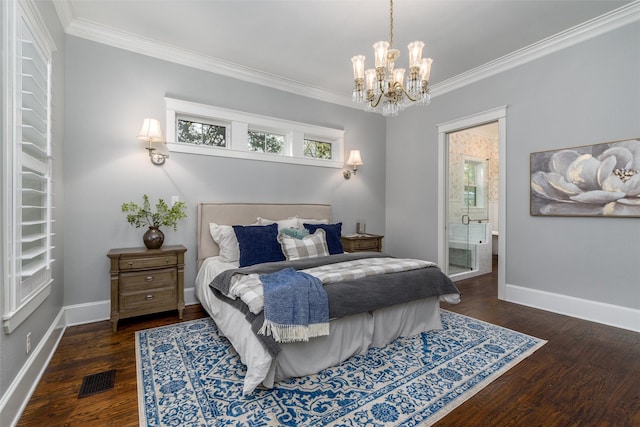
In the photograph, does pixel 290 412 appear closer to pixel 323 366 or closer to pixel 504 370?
pixel 323 366

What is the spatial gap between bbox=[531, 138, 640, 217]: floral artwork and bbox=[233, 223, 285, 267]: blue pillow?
308cm

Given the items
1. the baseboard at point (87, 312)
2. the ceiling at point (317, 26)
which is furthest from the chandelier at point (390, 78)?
the baseboard at point (87, 312)

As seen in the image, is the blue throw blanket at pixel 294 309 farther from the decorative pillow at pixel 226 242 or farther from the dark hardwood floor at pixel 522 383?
the decorative pillow at pixel 226 242

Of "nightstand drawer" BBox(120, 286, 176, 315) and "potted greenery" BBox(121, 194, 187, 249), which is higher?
"potted greenery" BBox(121, 194, 187, 249)

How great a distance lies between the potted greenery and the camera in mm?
3062

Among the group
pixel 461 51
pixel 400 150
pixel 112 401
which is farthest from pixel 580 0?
pixel 112 401

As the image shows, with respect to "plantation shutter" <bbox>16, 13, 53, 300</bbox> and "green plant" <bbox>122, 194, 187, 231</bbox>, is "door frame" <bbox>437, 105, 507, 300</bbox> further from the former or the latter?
"plantation shutter" <bbox>16, 13, 53, 300</bbox>

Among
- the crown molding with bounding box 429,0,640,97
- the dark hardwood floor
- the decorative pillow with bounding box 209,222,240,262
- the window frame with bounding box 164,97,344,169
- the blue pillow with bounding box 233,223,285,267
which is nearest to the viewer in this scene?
the dark hardwood floor

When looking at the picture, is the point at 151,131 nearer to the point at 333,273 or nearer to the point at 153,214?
the point at 153,214

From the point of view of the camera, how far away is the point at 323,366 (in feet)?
6.98

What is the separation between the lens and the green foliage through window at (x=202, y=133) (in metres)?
3.64

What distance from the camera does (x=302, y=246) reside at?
10.4 ft

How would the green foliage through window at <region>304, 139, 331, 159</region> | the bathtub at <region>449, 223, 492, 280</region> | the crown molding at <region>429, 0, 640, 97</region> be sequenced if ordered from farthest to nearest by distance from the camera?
the bathtub at <region>449, 223, 492, 280</region> → the green foliage through window at <region>304, 139, 331, 159</region> → the crown molding at <region>429, 0, 640, 97</region>

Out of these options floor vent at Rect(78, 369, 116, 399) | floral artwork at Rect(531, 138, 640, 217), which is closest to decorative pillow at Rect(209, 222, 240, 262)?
floor vent at Rect(78, 369, 116, 399)
